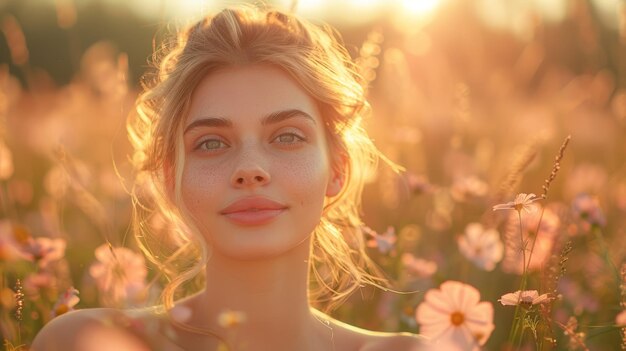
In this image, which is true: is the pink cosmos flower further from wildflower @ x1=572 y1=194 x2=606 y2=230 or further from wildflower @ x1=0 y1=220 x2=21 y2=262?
wildflower @ x1=572 y1=194 x2=606 y2=230

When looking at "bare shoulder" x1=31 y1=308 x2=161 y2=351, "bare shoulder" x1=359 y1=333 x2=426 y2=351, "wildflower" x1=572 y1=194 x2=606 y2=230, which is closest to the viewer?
"bare shoulder" x1=31 y1=308 x2=161 y2=351

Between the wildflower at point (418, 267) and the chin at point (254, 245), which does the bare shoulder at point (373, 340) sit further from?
the wildflower at point (418, 267)

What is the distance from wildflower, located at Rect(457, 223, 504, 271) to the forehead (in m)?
1.01

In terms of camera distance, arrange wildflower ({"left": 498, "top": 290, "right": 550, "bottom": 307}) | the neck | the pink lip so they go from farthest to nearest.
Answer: the neck < the pink lip < wildflower ({"left": 498, "top": 290, "right": 550, "bottom": 307})

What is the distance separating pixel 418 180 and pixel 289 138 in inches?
42.3

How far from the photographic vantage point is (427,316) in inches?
105

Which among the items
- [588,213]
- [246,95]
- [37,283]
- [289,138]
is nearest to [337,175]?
[289,138]

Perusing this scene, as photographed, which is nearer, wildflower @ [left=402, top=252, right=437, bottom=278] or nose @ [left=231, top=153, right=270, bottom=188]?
nose @ [left=231, top=153, right=270, bottom=188]

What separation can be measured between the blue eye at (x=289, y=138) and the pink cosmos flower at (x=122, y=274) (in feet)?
1.66

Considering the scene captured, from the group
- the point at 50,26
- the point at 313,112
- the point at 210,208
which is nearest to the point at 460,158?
the point at 313,112

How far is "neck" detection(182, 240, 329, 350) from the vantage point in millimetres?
2543

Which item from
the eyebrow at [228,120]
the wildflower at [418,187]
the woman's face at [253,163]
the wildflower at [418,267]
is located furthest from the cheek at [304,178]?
the wildflower at [418,187]

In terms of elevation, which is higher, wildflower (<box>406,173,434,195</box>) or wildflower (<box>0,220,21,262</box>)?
wildflower (<box>406,173,434,195</box>)

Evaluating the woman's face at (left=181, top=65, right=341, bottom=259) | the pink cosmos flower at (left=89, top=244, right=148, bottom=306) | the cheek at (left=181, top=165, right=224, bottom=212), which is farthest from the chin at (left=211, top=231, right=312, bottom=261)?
the pink cosmos flower at (left=89, top=244, right=148, bottom=306)
